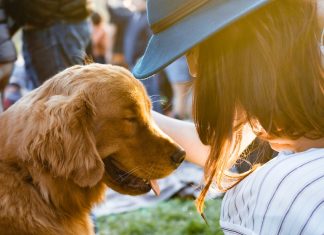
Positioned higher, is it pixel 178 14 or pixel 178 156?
pixel 178 14

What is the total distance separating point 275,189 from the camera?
163 cm

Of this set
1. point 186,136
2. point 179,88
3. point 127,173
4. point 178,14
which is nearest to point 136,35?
point 179,88

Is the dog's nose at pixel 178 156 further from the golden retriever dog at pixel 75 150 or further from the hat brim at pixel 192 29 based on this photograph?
the hat brim at pixel 192 29

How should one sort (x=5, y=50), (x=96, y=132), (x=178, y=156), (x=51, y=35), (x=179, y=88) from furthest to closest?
(x=179, y=88)
(x=51, y=35)
(x=5, y=50)
(x=178, y=156)
(x=96, y=132)

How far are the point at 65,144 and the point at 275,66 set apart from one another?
3.88 ft

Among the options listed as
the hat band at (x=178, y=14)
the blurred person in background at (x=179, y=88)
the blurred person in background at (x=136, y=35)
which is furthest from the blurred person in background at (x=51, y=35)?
the blurred person in background at (x=136, y=35)

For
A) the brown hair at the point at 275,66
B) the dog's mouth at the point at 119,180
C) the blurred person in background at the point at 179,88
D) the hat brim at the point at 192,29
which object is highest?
the hat brim at the point at 192,29

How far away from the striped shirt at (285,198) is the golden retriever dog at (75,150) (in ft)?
3.32

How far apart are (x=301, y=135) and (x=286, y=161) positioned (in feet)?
0.48

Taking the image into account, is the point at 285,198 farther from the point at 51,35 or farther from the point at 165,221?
the point at 51,35

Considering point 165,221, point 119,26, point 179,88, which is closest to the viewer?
point 165,221

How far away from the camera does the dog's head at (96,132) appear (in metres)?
2.53

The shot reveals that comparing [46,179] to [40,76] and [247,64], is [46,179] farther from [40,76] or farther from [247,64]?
[40,76]

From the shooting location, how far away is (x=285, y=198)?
5.23 ft
